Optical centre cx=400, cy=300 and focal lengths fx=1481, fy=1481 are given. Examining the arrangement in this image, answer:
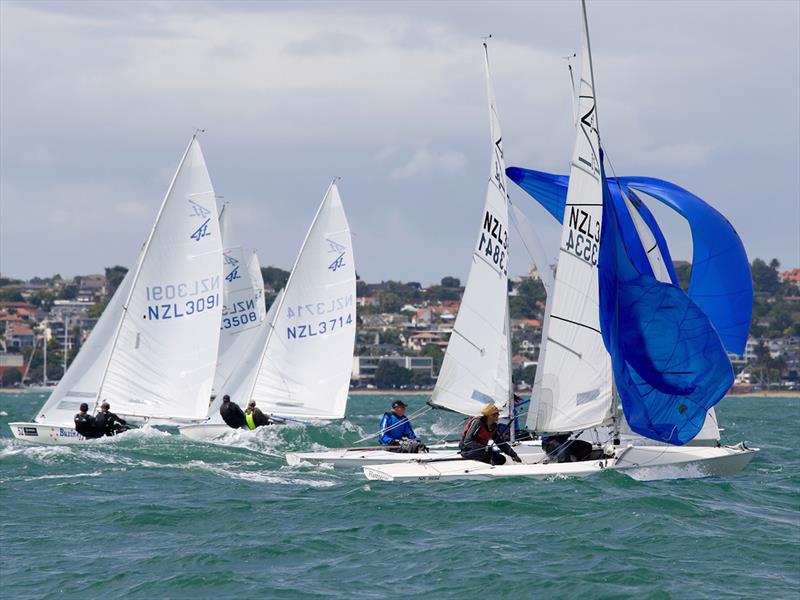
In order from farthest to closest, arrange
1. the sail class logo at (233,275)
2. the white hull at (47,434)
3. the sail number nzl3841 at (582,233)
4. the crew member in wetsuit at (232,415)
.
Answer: the sail class logo at (233,275)
the crew member in wetsuit at (232,415)
the white hull at (47,434)
the sail number nzl3841 at (582,233)

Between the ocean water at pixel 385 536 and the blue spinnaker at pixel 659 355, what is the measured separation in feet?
3.23

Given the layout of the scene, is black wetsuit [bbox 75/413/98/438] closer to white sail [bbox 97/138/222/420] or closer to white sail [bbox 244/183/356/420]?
white sail [bbox 97/138/222/420]

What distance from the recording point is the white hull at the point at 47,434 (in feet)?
78.5

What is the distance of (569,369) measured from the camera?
18.0 meters

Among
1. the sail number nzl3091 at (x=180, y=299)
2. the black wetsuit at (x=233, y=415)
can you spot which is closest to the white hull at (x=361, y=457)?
the black wetsuit at (x=233, y=415)

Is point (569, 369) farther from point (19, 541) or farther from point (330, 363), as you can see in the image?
point (330, 363)

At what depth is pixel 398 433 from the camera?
20.6m

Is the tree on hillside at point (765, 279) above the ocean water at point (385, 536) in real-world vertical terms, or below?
above

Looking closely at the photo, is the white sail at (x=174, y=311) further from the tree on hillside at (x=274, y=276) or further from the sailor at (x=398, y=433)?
the tree on hillside at (x=274, y=276)

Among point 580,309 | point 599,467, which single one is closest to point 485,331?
point 580,309

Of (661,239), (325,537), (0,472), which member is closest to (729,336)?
(661,239)

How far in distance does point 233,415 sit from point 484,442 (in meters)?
8.65

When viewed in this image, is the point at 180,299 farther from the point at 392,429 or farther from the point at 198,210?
the point at 392,429

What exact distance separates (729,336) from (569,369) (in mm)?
3328
